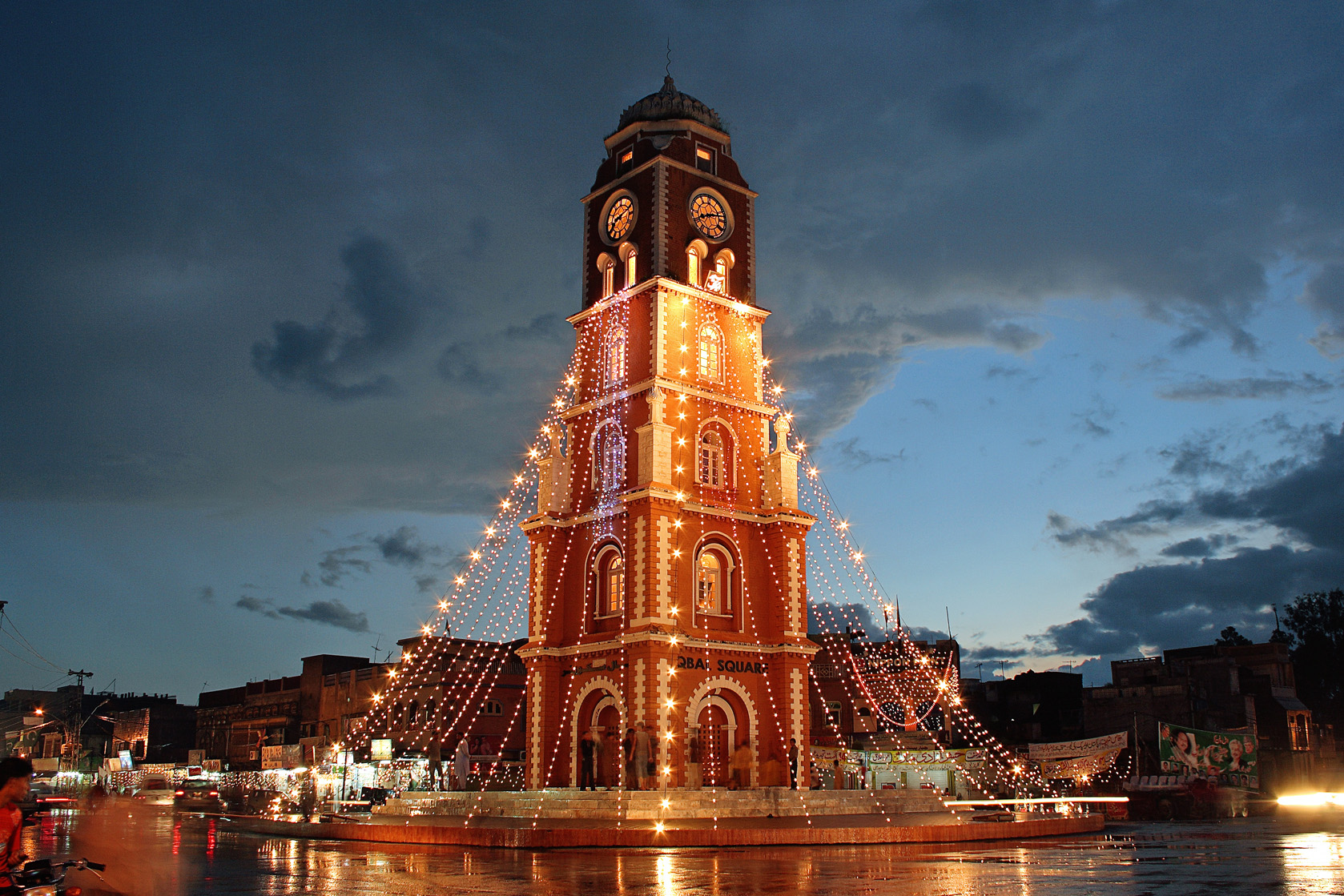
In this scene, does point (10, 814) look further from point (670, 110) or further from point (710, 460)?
point (670, 110)

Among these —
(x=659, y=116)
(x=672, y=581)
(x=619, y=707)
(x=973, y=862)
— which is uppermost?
(x=659, y=116)

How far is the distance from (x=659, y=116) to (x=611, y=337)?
7959mm

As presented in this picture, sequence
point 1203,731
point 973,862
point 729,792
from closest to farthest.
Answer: point 973,862, point 729,792, point 1203,731

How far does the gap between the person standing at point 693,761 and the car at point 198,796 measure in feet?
69.8

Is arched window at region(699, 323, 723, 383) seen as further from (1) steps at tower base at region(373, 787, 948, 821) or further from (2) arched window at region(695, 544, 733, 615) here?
(1) steps at tower base at region(373, 787, 948, 821)

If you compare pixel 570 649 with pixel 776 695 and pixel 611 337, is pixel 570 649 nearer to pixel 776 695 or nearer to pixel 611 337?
pixel 776 695

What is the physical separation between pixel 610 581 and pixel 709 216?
1269cm

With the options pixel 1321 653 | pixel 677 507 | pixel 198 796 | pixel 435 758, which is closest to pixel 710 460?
pixel 677 507

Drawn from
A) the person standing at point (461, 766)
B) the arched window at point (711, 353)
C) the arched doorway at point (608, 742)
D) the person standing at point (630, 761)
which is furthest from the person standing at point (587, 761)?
the arched window at point (711, 353)

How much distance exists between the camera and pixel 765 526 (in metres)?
33.4

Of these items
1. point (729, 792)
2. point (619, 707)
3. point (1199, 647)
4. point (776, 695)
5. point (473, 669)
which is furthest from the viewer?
point (1199, 647)

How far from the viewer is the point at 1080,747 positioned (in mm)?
38500

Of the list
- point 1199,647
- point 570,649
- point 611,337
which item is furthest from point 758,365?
point 1199,647

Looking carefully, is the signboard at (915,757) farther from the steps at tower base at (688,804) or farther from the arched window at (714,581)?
the steps at tower base at (688,804)
